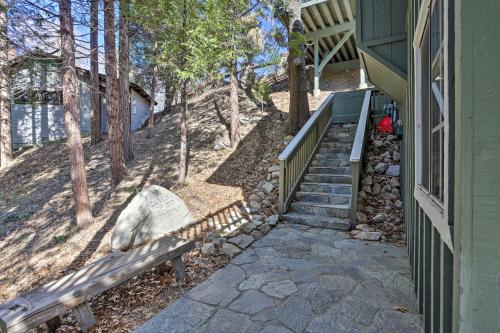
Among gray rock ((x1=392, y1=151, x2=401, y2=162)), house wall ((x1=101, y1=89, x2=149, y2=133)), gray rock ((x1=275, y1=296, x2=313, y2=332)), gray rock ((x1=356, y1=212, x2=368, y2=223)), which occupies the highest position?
house wall ((x1=101, y1=89, x2=149, y2=133))

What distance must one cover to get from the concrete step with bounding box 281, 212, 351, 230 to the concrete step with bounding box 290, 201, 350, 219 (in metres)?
0.09

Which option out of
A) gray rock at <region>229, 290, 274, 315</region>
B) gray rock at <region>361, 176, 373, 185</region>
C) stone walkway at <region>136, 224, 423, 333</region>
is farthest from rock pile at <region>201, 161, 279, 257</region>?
gray rock at <region>361, 176, 373, 185</region>

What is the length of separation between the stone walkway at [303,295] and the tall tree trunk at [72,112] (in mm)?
3524

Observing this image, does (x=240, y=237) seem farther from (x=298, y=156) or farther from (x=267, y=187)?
(x=298, y=156)

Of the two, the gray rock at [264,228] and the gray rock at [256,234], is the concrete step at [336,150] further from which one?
the gray rock at [256,234]

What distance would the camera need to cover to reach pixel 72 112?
17.2ft

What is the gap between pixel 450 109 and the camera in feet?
3.91

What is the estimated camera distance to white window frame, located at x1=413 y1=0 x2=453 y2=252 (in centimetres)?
123

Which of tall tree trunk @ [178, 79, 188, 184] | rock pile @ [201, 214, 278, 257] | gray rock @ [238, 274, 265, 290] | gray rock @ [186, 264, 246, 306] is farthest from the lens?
tall tree trunk @ [178, 79, 188, 184]

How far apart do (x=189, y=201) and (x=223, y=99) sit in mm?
7985

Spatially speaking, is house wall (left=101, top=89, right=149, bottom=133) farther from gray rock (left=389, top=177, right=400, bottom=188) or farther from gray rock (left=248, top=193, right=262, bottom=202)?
gray rock (left=389, top=177, right=400, bottom=188)

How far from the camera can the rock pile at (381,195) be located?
14.3 feet

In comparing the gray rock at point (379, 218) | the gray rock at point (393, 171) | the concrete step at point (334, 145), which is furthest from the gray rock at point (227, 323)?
the concrete step at point (334, 145)

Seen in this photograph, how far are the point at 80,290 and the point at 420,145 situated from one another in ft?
9.72
